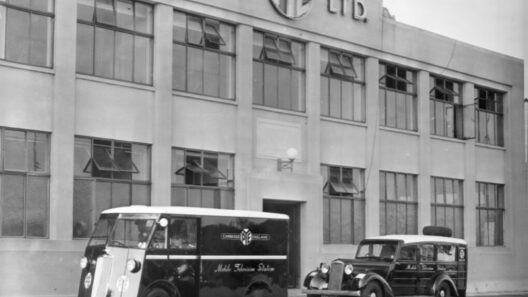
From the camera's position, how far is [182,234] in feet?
57.1

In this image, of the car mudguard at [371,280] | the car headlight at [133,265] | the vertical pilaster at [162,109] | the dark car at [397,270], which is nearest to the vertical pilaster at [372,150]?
the dark car at [397,270]

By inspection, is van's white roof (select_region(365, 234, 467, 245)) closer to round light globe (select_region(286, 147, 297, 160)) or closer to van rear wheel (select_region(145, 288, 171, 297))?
round light globe (select_region(286, 147, 297, 160))

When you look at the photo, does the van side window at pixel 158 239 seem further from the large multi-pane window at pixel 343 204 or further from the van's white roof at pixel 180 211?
the large multi-pane window at pixel 343 204

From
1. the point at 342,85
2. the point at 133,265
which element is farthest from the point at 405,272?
the point at 342,85

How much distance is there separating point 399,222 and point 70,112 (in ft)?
45.6

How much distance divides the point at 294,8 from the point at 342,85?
352 centimetres

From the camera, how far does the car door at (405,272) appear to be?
68.7 feet

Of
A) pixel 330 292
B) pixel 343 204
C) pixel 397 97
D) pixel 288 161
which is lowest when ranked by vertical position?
pixel 330 292

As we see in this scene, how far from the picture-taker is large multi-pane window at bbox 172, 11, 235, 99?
23.8 m

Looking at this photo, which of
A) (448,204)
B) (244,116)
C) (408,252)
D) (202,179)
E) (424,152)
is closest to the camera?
(408,252)

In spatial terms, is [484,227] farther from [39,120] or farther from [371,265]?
[39,120]

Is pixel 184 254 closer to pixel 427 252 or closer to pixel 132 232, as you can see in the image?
pixel 132 232

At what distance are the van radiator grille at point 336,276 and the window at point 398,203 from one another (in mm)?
9074

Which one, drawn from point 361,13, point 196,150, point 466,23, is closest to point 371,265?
point 196,150
